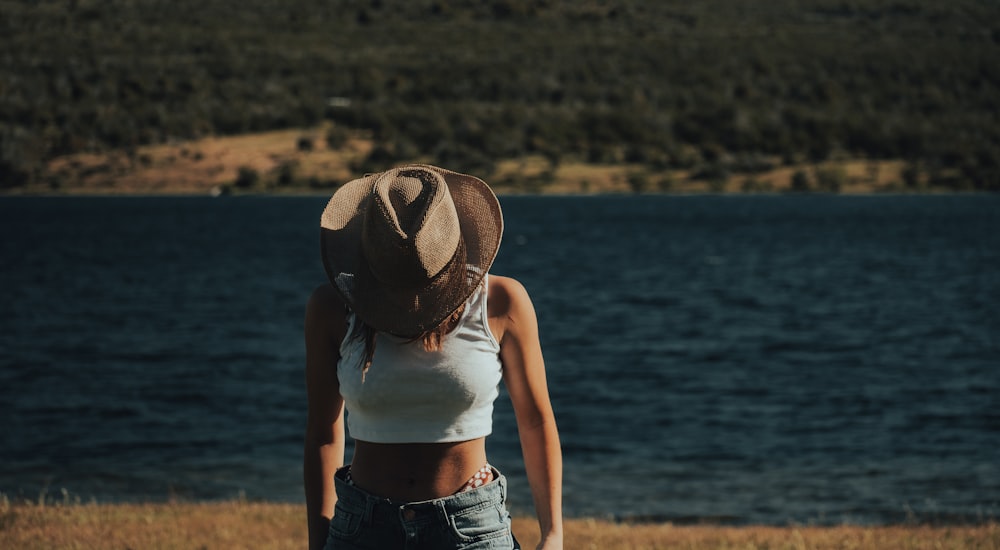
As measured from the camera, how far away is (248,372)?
3581 centimetres

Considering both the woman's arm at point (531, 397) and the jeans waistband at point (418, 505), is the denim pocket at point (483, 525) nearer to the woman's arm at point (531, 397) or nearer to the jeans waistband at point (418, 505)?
the jeans waistband at point (418, 505)

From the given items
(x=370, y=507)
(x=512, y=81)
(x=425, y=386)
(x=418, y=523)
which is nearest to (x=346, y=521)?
(x=370, y=507)

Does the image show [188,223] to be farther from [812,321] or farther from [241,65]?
[812,321]

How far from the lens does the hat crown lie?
351cm

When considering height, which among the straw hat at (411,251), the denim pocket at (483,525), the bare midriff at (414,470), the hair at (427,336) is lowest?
the denim pocket at (483,525)

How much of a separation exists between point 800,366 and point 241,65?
4393 inches

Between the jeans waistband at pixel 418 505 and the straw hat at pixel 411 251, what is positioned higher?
the straw hat at pixel 411 251

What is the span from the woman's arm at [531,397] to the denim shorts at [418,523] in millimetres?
224

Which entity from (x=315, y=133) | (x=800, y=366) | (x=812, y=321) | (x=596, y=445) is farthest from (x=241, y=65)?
(x=596, y=445)

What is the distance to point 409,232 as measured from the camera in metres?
3.52

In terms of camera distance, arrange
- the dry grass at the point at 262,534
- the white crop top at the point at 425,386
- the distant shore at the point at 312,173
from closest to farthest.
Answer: the white crop top at the point at 425,386 < the dry grass at the point at 262,534 < the distant shore at the point at 312,173

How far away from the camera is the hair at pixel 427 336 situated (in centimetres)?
351

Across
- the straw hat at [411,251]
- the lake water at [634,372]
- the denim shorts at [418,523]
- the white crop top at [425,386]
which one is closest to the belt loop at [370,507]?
the denim shorts at [418,523]

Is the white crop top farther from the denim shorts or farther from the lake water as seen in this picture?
the lake water
